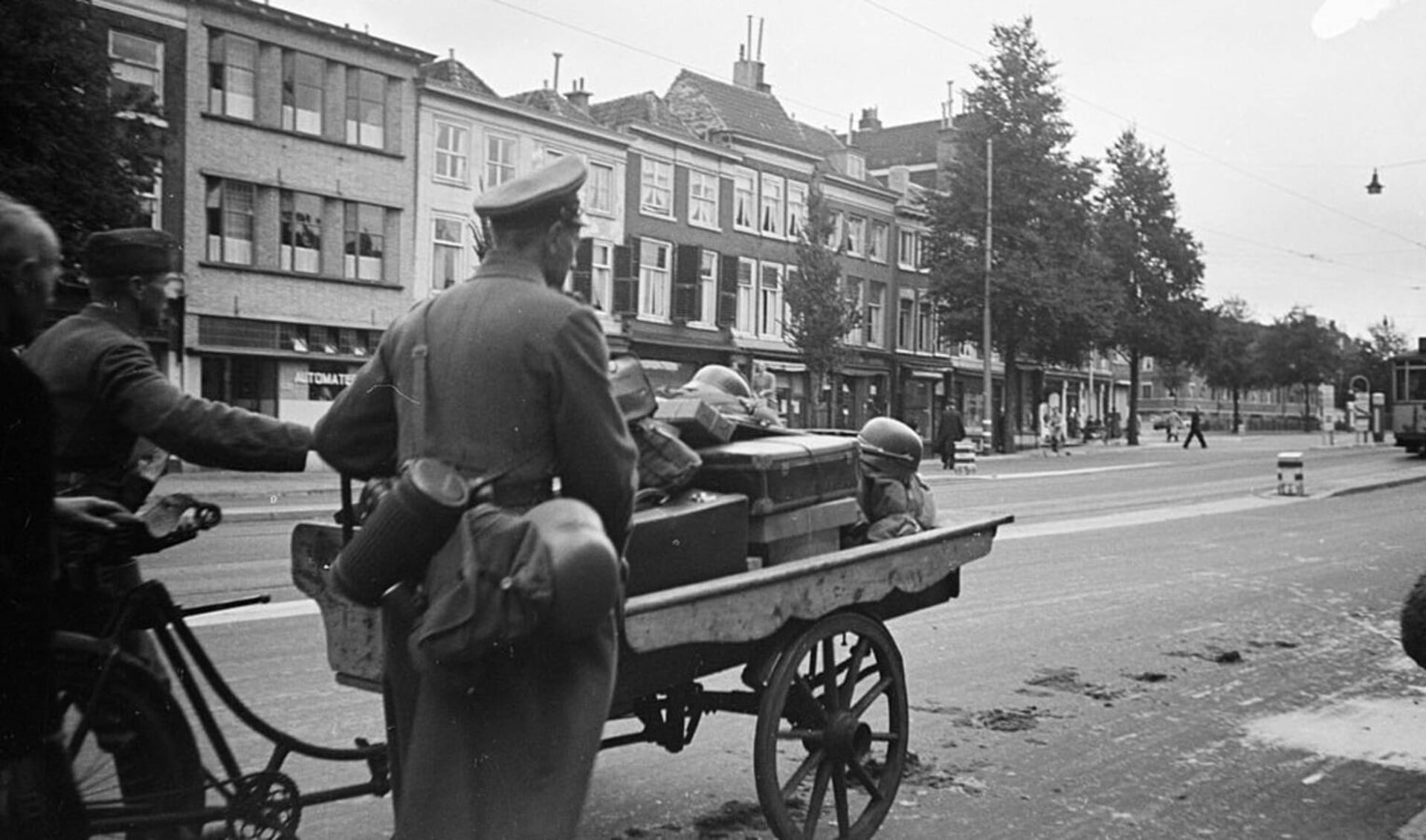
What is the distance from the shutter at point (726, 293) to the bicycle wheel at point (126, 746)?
39.7 metres

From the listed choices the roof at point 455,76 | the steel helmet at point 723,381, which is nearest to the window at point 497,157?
the roof at point 455,76

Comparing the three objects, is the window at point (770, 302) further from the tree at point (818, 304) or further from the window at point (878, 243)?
the window at point (878, 243)

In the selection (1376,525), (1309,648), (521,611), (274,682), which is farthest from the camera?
(1376,525)

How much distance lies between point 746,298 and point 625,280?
22.9 ft

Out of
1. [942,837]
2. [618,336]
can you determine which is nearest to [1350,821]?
[942,837]

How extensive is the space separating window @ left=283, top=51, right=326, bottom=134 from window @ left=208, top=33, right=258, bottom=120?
31.8 inches

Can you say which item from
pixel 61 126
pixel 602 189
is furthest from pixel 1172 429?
pixel 61 126

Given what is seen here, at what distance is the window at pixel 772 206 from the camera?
147 ft

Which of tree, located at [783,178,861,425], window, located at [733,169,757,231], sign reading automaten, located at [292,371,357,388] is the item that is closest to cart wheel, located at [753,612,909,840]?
sign reading automaten, located at [292,371,357,388]

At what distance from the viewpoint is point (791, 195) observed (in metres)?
46.1

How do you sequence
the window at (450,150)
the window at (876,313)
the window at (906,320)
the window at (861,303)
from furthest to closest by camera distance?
the window at (906,320), the window at (876,313), the window at (861,303), the window at (450,150)

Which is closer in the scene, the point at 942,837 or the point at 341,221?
the point at 942,837

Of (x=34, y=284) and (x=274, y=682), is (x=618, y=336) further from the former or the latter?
(x=34, y=284)

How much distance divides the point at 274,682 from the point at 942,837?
3.43 meters
